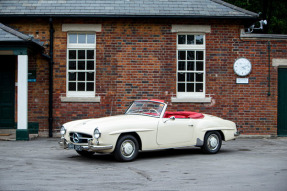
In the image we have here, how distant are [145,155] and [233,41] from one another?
6.52m

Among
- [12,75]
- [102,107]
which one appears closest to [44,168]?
[102,107]

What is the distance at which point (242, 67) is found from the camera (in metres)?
14.5

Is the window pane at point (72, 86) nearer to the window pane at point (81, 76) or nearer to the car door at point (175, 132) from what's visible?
the window pane at point (81, 76)

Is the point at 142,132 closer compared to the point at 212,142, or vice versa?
the point at 142,132

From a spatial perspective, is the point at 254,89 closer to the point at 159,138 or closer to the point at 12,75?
the point at 159,138

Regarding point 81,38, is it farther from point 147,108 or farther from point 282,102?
point 282,102

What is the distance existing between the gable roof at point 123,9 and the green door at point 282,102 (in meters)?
2.29

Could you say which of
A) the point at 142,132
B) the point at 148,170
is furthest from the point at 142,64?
the point at 148,170

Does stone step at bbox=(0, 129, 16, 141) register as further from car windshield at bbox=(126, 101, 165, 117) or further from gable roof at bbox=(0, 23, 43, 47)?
car windshield at bbox=(126, 101, 165, 117)

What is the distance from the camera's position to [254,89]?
14.5 meters

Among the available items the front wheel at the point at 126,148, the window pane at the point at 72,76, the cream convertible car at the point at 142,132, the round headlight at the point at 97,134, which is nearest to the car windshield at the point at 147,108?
the cream convertible car at the point at 142,132

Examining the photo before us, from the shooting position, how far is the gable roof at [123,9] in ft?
46.7

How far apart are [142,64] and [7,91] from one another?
4845 mm

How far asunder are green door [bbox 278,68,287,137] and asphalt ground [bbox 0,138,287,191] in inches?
146
